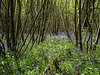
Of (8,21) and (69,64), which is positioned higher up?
(8,21)

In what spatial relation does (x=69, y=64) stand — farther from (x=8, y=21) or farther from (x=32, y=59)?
(x=8, y=21)

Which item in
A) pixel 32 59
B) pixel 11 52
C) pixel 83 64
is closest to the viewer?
pixel 83 64

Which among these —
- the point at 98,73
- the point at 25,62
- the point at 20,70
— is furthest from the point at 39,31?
the point at 98,73

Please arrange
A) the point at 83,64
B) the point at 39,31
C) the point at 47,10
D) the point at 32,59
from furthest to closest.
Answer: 1. the point at 39,31
2. the point at 47,10
3. the point at 32,59
4. the point at 83,64

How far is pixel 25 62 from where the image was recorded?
3.97m

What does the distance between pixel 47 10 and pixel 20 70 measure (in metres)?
3.78

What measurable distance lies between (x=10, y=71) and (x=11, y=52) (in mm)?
1378

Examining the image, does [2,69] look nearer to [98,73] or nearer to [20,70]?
[20,70]

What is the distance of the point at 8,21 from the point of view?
4.43 m

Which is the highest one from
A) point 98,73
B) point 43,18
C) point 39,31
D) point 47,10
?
point 47,10

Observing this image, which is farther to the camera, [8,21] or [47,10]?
[47,10]

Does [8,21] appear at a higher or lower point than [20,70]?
higher

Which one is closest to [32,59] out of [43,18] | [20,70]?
[20,70]

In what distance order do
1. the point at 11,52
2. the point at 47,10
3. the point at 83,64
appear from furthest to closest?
the point at 47,10 → the point at 11,52 → the point at 83,64
